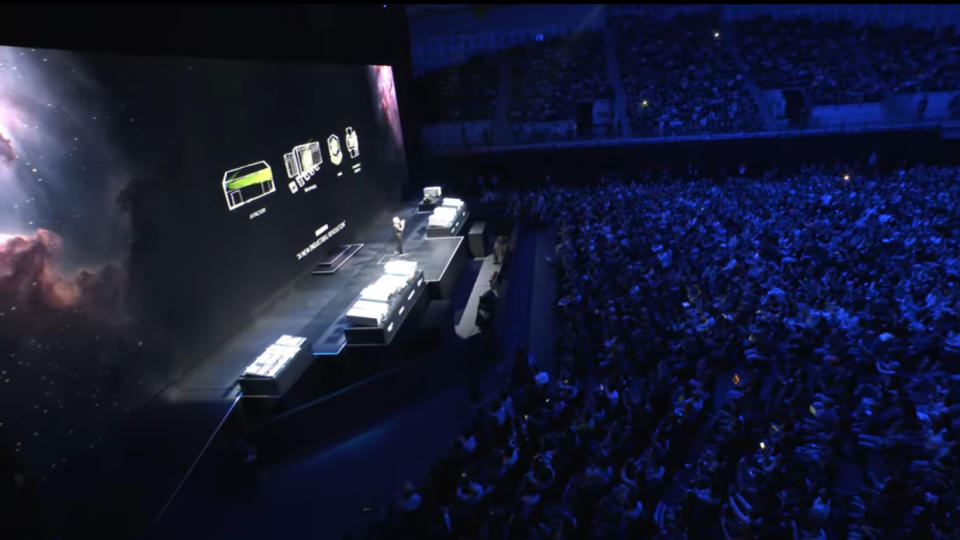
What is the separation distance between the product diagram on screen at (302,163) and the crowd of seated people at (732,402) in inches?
226

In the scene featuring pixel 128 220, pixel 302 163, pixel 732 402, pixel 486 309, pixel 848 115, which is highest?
pixel 302 163

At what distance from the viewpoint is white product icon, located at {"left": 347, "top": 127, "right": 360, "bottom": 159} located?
12625 millimetres

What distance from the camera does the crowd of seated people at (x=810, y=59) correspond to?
19.8 metres

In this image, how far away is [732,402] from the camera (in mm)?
5852

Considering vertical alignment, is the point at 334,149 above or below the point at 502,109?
below

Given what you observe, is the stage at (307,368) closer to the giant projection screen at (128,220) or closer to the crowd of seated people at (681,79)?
the giant projection screen at (128,220)

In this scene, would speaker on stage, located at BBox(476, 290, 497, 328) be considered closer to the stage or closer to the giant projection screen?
the stage

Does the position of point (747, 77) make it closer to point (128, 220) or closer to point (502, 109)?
point (502, 109)

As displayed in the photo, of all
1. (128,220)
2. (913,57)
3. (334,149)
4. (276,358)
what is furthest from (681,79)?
(128,220)

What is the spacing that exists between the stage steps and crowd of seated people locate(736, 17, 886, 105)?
19.1 metres

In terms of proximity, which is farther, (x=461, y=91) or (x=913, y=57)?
(x=461, y=91)

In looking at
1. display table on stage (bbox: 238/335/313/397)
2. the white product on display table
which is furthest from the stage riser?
display table on stage (bbox: 238/335/313/397)

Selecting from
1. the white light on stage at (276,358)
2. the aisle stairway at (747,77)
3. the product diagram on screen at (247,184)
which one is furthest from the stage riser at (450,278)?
the aisle stairway at (747,77)

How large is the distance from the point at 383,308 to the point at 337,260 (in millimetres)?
4007
